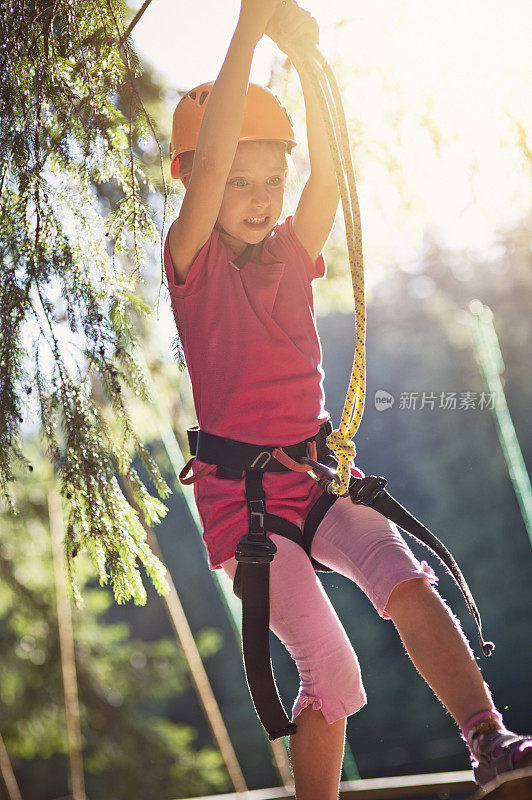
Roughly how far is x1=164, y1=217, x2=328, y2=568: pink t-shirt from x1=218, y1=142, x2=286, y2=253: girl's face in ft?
0.15

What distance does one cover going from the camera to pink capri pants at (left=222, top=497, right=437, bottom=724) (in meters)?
1.30

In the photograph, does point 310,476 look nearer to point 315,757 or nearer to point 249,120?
point 315,757

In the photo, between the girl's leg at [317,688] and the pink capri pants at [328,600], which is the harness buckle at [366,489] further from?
the girl's leg at [317,688]

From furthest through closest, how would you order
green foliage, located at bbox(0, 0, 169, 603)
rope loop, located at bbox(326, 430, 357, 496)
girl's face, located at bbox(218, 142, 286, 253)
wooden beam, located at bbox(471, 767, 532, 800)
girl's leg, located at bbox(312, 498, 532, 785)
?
1. green foliage, located at bbox(0, 0, 169, 603)
2. girl's face, located at bbox(218, 142, 286, 253)
3. rope loop, located at bbox(326, 430, 357, 496)
4. girl's leg, located at bbox(312, 498, 532, 785)
5. wooden beam, located at bbox(471, 767, 532, 800)

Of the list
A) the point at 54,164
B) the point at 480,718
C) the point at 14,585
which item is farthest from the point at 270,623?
the point at 14,585

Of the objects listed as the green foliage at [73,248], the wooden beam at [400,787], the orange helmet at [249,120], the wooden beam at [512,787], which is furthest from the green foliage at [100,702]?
the wooden beam at [512,787]

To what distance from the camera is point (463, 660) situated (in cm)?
116

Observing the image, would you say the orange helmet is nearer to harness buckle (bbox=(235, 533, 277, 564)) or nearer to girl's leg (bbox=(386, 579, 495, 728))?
harness buckle (bbox=(235, 533, 277, 564))

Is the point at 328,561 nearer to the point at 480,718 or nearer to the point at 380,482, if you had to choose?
the point at 380,482

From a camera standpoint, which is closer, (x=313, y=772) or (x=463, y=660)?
(x=463, y=660)

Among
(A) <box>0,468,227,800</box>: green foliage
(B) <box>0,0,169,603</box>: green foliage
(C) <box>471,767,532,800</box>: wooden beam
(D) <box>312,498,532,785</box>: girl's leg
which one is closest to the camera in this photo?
(C) <box>471,767,532,800</box>: wooden beam

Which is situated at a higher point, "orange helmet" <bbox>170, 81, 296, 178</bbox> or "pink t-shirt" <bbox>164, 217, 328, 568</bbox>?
"orange helmet" <bbox>170, 81, 296, 178</bbox>

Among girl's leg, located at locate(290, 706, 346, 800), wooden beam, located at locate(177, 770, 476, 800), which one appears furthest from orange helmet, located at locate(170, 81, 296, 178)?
wooden beam, located at locate(177, 770, 476, 800)

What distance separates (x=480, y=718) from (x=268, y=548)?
0.41 meters
